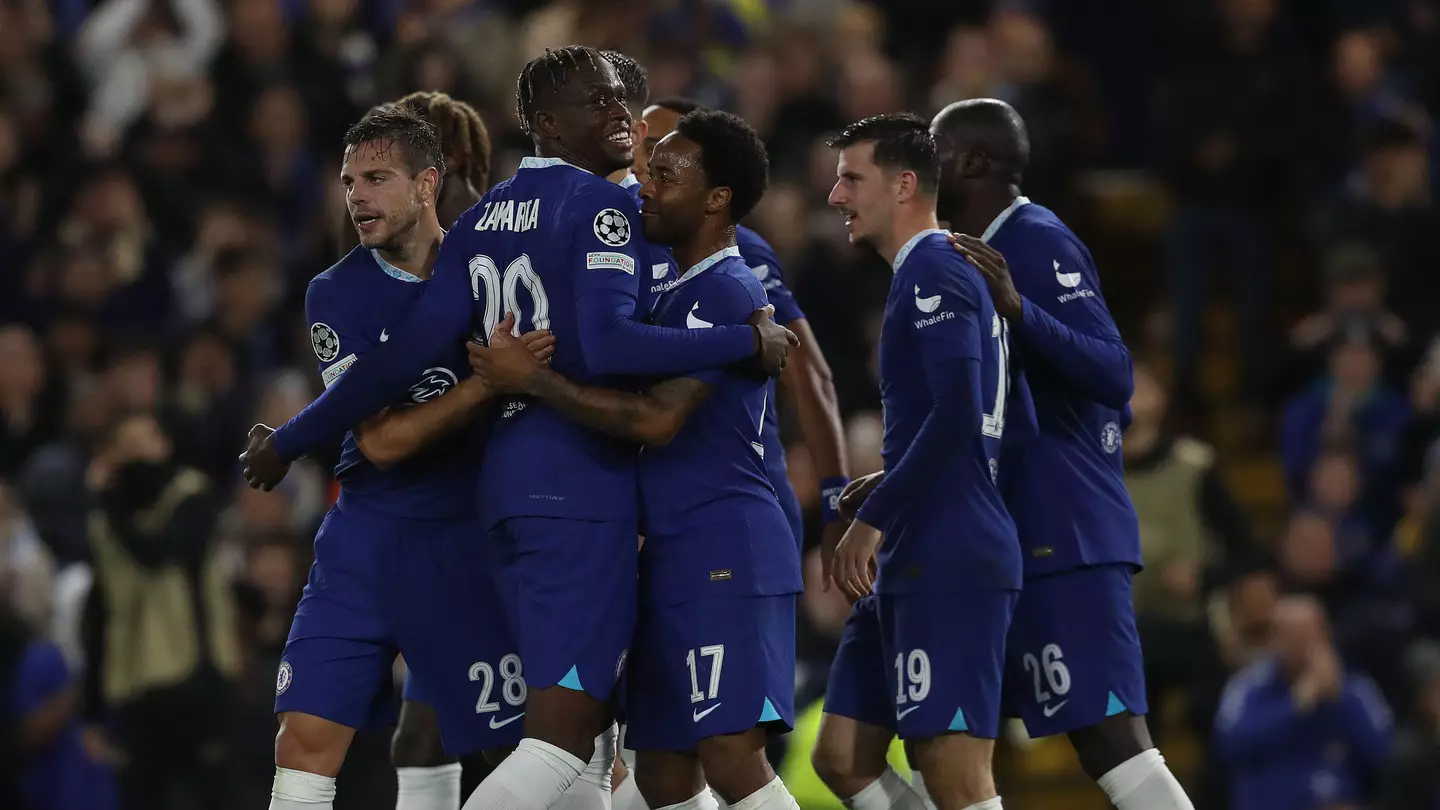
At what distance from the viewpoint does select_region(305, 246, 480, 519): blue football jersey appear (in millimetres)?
6449

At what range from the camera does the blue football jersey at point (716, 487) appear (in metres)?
6.04

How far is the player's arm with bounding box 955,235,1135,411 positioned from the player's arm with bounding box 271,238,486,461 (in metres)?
1.51

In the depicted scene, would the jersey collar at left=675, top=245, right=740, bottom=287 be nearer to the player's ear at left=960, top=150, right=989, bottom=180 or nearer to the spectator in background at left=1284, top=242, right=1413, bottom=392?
the player's ear at left=960, top=150, right=989, bottom=180

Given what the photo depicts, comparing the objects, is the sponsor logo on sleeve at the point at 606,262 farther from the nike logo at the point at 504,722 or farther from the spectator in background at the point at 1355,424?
the spectator in background at the point at 1355,424

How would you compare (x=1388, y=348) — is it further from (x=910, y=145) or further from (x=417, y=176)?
(x=417, y=176)

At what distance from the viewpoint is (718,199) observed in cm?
623

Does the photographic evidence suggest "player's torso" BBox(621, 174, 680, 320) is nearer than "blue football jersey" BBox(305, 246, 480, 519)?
Yes

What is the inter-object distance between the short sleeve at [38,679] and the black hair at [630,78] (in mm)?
5665

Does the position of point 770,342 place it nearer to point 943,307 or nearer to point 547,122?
point 943,307

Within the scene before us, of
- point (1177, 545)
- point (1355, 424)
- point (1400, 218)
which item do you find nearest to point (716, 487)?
point (1177, 545)

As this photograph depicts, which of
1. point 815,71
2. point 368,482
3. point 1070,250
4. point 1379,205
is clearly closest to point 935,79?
point 815,71

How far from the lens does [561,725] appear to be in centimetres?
602

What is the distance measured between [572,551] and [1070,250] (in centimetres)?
202

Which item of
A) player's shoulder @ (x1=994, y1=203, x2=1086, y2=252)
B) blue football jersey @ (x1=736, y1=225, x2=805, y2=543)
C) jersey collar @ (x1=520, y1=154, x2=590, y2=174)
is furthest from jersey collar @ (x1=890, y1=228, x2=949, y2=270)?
jersey collar @ (x1=520, y1=154, x2=590, y2=174)
